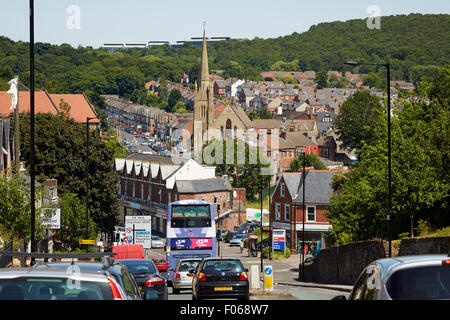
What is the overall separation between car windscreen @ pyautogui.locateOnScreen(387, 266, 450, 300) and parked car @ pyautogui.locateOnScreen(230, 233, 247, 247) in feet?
259

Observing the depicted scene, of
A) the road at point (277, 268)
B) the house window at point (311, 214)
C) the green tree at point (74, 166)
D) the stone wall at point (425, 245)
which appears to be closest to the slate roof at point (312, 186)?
the house window at point (311, 214)

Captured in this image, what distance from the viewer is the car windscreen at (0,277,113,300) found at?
28.1 feet

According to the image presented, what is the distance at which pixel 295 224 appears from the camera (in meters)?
82.6

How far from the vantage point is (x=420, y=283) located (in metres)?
9.24

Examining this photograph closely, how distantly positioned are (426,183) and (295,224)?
44.5 meters

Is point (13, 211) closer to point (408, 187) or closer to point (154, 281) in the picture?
point (154, 281)

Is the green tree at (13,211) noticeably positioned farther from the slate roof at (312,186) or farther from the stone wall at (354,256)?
the slate roof at (312,186)

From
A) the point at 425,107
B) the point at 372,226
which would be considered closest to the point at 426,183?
the point at 372,226

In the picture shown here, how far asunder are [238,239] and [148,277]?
228ft

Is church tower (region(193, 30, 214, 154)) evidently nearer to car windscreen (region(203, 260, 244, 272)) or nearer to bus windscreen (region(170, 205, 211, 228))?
bus windscreen (region(170, 205, 211, 228))

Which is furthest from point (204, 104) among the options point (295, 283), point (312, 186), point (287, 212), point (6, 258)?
point (6, 258)

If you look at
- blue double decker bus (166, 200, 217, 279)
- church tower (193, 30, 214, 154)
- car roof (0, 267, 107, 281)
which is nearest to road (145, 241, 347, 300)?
blue double decker bus (166, 200, 217, 279)

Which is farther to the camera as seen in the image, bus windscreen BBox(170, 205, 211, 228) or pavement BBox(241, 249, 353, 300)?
bus windscreen BBox(170, 205, 211, 228)
